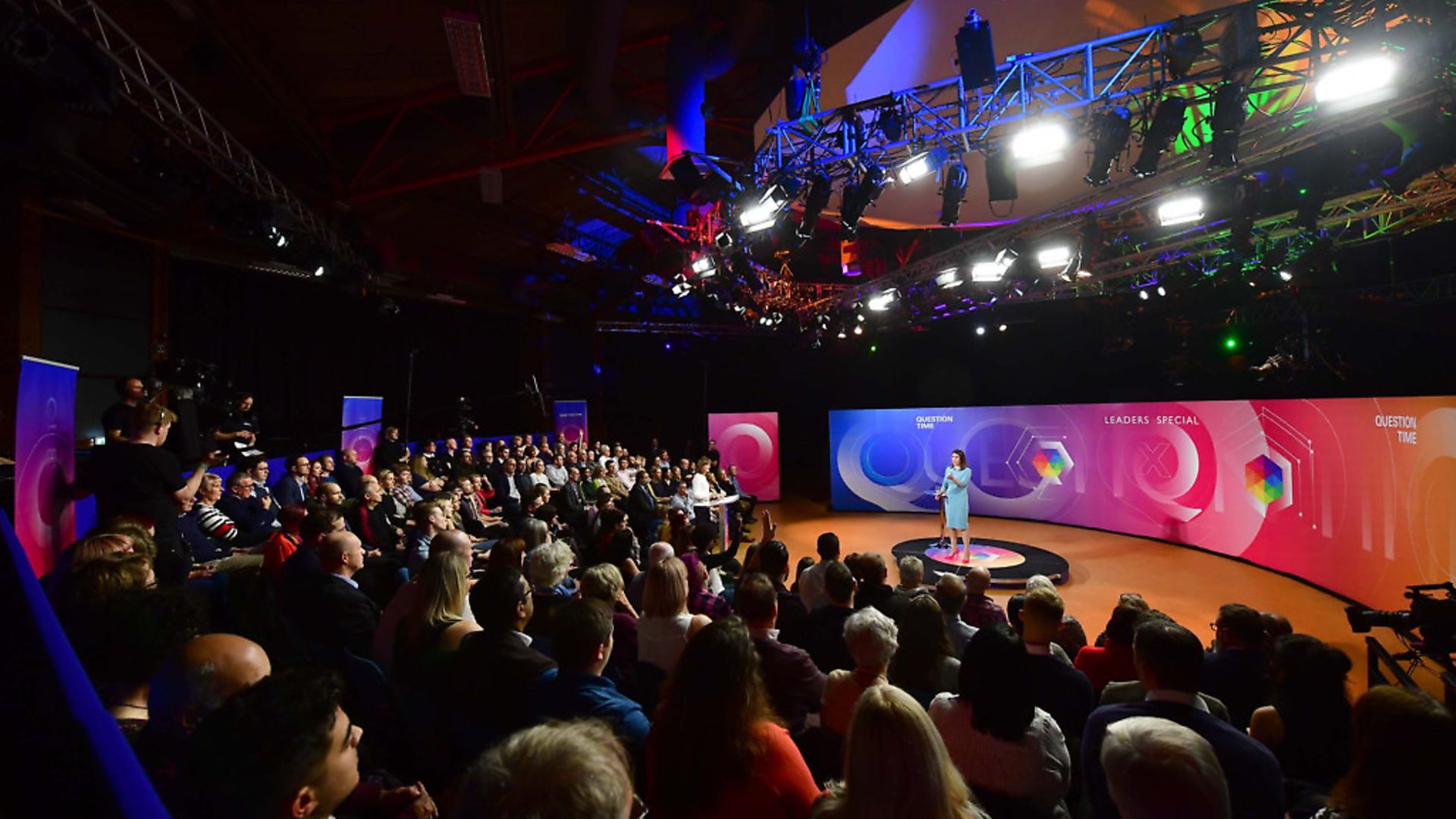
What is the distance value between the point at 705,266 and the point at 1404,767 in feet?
25.7

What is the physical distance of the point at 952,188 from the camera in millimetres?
5457

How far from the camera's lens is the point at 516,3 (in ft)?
17.1

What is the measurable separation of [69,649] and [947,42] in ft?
21.9

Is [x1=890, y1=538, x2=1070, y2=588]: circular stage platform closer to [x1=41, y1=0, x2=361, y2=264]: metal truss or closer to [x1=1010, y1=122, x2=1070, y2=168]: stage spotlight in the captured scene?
[x1=1010, y1=122, x2=1070, y2=168]: stage spotlight

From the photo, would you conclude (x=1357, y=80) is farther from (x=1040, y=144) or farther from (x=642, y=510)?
(x=642, y=510)

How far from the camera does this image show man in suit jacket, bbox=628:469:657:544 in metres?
8.02

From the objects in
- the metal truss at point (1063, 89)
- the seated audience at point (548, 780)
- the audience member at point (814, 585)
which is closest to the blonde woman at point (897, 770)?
the seated audience at point (548, 780)

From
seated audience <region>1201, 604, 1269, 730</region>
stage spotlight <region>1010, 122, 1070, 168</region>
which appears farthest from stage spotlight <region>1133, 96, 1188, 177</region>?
seated audience <region>1201, 604, 1269, 730</region>

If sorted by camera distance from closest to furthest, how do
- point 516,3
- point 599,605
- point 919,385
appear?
point 599,605 < point 516,3 < point 919,385

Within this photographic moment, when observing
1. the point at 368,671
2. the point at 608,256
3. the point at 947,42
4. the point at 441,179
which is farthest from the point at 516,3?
the point at 608,256

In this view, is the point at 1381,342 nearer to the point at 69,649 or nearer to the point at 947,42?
the point at 947,42

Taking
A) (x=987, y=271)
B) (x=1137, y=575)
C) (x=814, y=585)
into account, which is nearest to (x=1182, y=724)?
(x=814, y=585)

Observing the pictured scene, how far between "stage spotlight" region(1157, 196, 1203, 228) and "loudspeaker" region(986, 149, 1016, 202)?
203cm

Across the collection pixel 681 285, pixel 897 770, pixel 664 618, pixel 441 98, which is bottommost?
pixel 664 618
